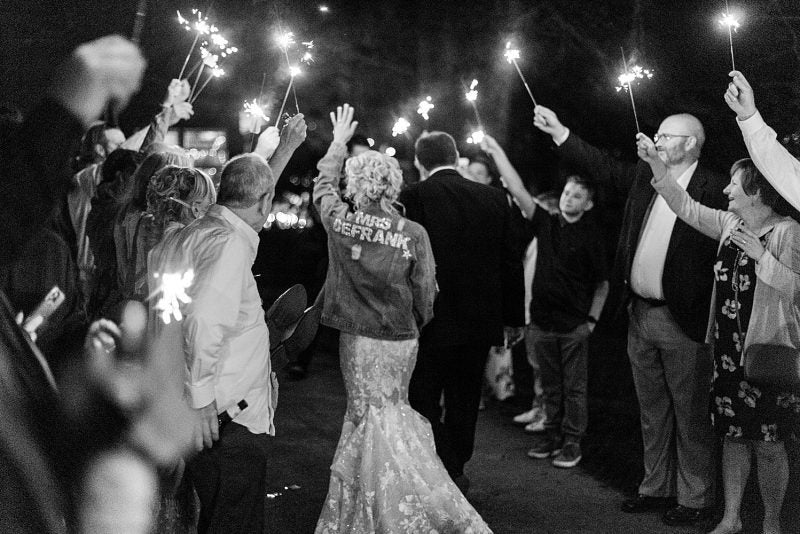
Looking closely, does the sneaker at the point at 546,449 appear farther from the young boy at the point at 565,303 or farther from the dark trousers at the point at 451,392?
the dark trousers at the point at 451,392

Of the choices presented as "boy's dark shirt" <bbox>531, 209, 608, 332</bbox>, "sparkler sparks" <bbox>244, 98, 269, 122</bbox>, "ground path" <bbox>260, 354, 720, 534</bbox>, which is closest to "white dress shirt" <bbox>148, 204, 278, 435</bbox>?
"sparkler sparks" <bbox>244, 98, 269, 122</bbox>

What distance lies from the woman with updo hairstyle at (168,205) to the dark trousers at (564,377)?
3540 millimetres

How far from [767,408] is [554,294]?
2459 millimetres

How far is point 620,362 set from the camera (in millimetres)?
11023

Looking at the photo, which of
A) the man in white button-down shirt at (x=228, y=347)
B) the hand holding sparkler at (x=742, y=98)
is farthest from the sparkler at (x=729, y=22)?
the man in white button-down shirt at (x=228, y=347)

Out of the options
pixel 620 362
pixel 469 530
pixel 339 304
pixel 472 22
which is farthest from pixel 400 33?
pixel 469 530

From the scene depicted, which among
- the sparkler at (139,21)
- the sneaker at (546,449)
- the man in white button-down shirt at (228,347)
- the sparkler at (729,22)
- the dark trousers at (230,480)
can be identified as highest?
the sparkler at (729,22)

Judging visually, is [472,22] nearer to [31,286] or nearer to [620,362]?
[620,362]

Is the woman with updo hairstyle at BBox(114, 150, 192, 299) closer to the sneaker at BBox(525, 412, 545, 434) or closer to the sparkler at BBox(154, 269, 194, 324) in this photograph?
the sparkler at BBox(154, 269, 194, 324)

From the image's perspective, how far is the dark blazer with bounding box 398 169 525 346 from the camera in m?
5.70

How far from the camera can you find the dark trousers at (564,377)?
661cm

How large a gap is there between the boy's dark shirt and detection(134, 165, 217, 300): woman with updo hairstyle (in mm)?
3385

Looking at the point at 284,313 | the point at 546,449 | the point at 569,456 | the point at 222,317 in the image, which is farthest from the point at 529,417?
the point at 222,317

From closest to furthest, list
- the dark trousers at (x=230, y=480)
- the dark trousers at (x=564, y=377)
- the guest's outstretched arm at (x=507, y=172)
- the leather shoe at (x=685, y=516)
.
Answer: the dark trousers at (x=230, y=480), the leather shoe at (x=685, y=516), the guest's outstretched arm at (x=507, y=172), the dark trousers at (x=564, y=377)
